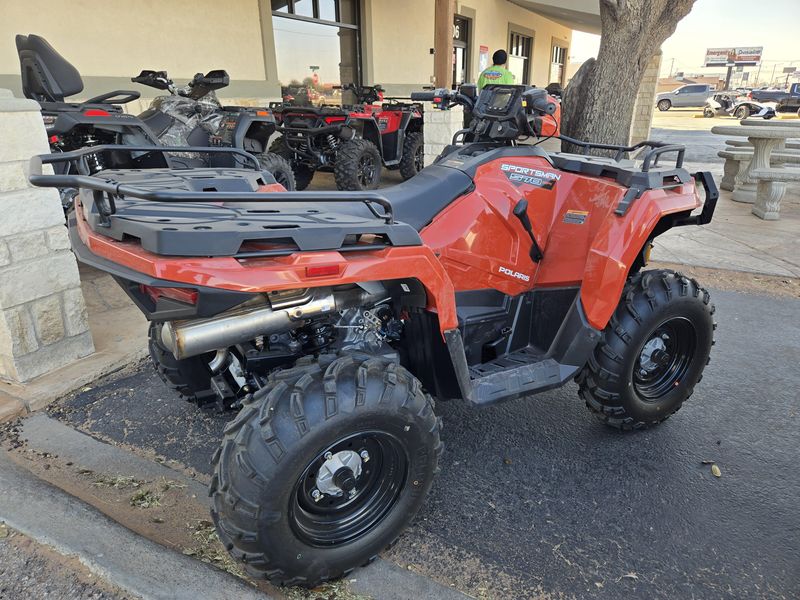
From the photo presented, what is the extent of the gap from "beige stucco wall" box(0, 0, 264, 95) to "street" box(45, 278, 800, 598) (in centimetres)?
634

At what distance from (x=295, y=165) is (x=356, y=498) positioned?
726 cm

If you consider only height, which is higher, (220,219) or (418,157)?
(220,219)

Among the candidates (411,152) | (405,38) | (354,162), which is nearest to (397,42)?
(405,38)

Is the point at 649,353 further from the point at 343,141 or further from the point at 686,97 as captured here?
the point at 686,97

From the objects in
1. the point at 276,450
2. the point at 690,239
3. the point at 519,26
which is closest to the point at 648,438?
the point at 276,450

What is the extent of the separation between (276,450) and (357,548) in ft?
1.86

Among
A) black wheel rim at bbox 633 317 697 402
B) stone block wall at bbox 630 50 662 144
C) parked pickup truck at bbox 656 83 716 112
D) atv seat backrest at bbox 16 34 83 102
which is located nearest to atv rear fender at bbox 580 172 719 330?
black wheel rim at bbox 633 317 697 402

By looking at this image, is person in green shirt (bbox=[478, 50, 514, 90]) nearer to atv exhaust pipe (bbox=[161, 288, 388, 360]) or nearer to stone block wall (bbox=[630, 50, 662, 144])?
atv exhaust pipe (bbox=[161, 288, 388, 360])

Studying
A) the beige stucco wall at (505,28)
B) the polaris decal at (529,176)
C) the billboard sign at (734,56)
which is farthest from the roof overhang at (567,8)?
the billboard sign at (734,56)

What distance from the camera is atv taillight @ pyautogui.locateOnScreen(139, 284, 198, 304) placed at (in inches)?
66.3

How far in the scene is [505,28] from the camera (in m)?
21.5

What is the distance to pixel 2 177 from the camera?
9.73 ft

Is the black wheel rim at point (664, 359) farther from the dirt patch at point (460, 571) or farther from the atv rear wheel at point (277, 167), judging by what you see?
the atv rear wheel at point (277, 167)

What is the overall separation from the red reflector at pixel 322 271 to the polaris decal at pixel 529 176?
1196 millimetres
